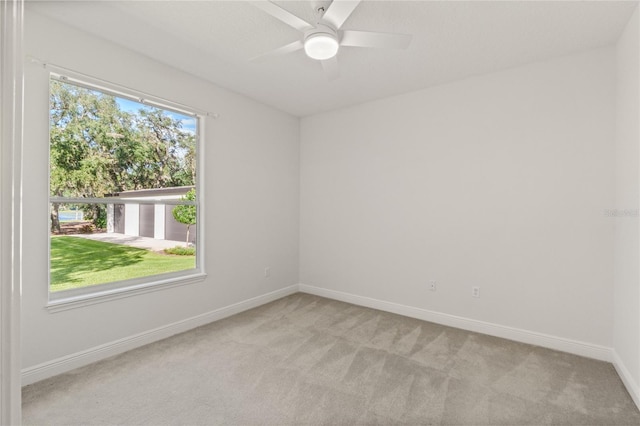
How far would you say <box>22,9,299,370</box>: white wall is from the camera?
7.12ft

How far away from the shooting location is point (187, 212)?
3258mm

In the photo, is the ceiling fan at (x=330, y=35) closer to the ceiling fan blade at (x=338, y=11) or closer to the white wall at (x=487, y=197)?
the ceiling fan blade at (x=338, y=11)

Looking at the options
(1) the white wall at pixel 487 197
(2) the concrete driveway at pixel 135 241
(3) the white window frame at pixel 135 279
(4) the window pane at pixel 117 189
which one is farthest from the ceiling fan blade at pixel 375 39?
(2) the concrete driveway at pixel 135 241

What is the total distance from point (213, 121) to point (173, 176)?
0.76 metres

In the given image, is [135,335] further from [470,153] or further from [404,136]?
[470,153]

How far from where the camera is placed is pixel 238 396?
2037mm

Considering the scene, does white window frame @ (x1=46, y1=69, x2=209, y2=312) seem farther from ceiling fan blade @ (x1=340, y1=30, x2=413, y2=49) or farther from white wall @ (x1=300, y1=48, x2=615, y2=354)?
ceiling fan blade @ (x1=340, y1=30, x2=413, y2=49)

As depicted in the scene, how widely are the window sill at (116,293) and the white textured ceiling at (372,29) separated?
213cm

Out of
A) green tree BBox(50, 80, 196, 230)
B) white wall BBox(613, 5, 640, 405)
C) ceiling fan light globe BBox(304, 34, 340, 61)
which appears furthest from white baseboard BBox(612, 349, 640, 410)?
green tree BBox(50, 80, 196, 230)

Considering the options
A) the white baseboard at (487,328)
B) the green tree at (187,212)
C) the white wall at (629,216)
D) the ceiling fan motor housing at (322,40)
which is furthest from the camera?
the green tree at (187,212)

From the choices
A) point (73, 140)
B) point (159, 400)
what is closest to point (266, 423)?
point (159, 400)

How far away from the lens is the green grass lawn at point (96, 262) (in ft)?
7.85

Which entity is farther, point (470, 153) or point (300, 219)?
point (300, 219)

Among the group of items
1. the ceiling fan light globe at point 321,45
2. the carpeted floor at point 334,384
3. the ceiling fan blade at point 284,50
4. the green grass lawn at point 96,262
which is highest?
the ceiling fan blade at point 284,50
